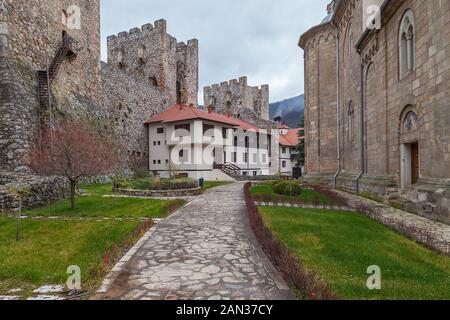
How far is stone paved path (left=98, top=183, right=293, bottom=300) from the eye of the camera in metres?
4.32

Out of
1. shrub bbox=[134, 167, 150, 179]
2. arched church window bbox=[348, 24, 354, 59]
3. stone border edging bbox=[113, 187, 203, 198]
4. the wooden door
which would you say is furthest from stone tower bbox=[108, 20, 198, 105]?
the wooden door

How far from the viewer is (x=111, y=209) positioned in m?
11.6

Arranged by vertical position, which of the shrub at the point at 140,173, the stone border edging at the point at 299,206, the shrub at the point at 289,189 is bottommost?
the stone border edging at the point at 299,206

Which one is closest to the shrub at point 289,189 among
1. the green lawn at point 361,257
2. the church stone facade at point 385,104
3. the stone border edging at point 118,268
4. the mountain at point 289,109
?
the church stone facade at point 385,104

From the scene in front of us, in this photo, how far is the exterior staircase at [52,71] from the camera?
731 inches

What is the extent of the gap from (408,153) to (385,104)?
2.63 meters

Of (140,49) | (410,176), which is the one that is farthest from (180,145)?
(410,176)

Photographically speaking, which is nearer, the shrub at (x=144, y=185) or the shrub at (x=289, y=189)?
the shrub at (x=289, y=189)

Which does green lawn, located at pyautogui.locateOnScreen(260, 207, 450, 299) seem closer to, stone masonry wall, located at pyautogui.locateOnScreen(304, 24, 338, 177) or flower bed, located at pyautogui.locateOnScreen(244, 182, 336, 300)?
flower bed, located at pyautogui.locateOnScreen(244, 182, 336, 300)

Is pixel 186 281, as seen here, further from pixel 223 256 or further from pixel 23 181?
pixel 23 181

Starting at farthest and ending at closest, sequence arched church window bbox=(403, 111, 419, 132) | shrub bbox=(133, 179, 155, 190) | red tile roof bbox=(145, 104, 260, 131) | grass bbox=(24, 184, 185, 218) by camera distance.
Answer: red tile roof bbox=(145, 104, 260, 131)
shrub bbox=(133, 179, 155, 190)
arched church window bbox=(403, 111, 419, 132)
grass bbox=(24, 184, 185, 218)

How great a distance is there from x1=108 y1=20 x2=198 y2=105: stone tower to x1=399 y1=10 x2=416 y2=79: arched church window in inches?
1189

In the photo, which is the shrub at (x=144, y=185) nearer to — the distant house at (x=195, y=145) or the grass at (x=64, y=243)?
the grass at (x=64, y=243)

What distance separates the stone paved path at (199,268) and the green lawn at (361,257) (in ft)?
3.15
